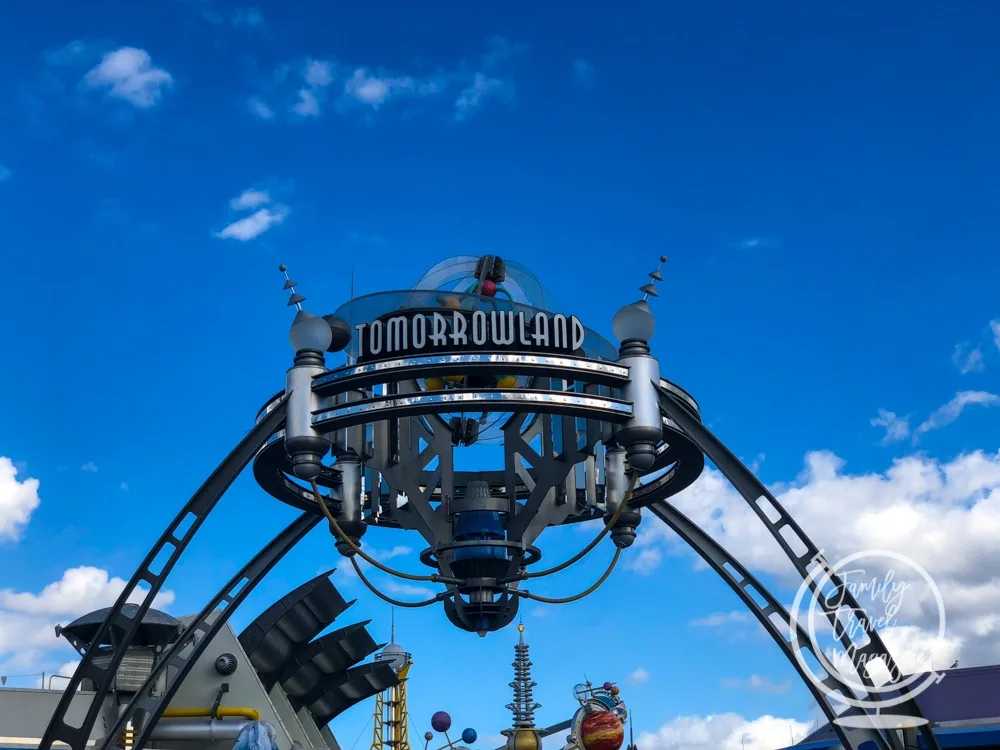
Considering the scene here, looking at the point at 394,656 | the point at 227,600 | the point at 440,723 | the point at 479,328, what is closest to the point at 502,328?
the point at 479,328

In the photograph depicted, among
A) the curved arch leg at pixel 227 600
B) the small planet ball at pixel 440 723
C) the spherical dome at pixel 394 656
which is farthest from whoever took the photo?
the spherical dome at pixel 394 656

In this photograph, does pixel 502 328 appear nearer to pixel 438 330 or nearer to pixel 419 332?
pixel 438 330

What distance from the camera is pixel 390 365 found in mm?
21203

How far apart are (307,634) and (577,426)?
24.5 meters

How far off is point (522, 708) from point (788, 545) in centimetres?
1852

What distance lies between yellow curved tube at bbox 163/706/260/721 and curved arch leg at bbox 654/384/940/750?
23098mm

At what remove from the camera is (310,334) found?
2205 centimetres

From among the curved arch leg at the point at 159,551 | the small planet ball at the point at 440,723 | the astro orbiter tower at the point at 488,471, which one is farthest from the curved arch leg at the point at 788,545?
the small planet ball at the point at 440,723

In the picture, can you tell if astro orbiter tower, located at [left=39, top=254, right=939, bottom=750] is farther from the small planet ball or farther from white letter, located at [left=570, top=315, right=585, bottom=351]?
the small planet ball

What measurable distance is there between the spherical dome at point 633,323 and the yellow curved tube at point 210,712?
2398 centimetres

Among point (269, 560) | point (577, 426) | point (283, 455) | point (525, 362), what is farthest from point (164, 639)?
point (525, 362)

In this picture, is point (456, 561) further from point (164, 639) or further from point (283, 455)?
point (164, 639)

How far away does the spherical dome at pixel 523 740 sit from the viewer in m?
34.8

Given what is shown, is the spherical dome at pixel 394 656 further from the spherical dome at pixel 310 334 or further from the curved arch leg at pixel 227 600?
the spherical dome at pixel 310 334
